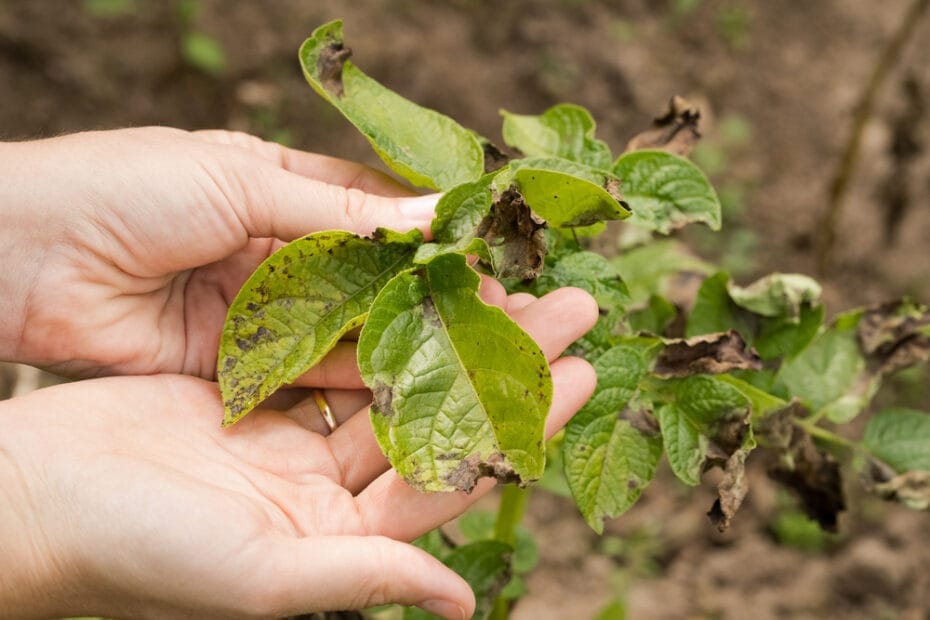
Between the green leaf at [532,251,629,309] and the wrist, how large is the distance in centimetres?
89

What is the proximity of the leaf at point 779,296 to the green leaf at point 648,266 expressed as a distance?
213 millimetres

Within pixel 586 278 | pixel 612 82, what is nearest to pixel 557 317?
pixel 586 278

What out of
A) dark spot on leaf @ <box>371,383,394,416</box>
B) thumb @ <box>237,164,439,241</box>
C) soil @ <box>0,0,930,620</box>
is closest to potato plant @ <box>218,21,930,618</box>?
dark spot on leaf @ <box>371,383,394,416</box>

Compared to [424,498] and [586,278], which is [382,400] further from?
[586,278]

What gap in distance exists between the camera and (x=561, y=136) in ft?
5.48

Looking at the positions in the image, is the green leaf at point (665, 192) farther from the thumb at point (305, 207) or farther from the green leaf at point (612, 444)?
the thumb at point (305, 207)

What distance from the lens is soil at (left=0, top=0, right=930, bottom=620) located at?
3.61m

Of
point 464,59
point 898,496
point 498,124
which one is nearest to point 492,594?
point 898,496

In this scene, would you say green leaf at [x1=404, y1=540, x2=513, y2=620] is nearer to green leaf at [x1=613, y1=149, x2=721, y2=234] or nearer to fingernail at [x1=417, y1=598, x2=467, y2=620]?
fingernail at [x1=417, y1=598, x2=467, y2=620]

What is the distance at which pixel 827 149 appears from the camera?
3881 millimetres

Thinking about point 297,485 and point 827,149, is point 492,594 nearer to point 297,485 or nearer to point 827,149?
point 297,485

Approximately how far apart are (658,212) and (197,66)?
3011mm

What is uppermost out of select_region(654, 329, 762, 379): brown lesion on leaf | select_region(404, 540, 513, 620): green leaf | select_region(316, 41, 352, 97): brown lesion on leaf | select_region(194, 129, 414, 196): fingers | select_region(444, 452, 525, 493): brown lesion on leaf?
select_region(316, 41, 352, 97): brown lesion on leaf

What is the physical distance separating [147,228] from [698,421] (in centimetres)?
105
